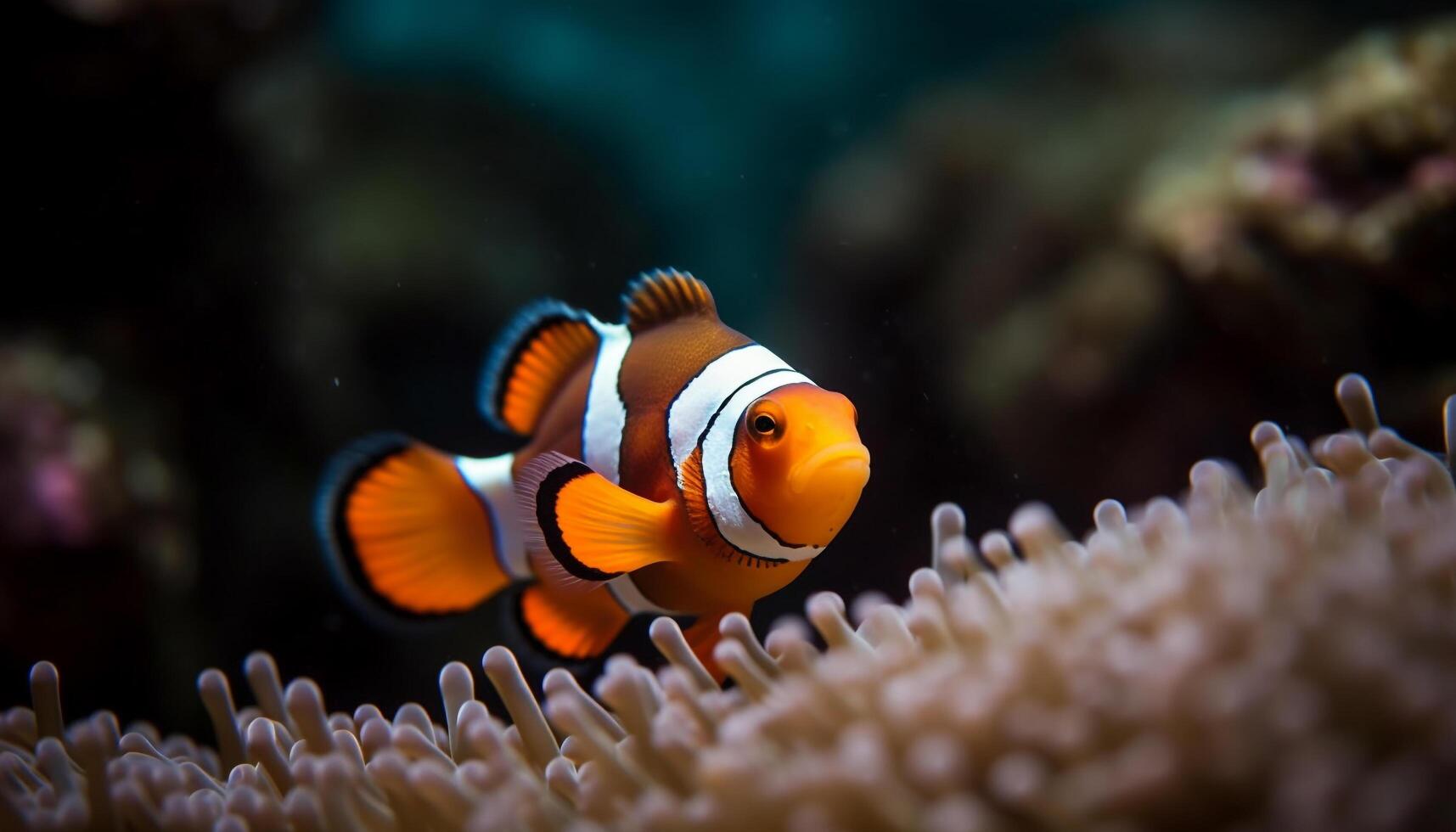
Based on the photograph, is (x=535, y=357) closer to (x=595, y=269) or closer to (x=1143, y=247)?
(x=595, y=269)

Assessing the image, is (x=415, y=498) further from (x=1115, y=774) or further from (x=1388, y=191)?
(x=1388, y=191)

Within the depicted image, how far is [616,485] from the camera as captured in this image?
1.33 m

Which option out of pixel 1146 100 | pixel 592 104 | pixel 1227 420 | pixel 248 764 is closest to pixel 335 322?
pixel 592 104

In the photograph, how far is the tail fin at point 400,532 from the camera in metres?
1.67

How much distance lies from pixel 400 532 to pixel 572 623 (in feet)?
1.19

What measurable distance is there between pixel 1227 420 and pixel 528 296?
250 cm

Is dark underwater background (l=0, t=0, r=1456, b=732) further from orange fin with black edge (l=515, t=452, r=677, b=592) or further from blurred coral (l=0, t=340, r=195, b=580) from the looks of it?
orange fin with black edge (l=515, t=452, r=677, b=592)

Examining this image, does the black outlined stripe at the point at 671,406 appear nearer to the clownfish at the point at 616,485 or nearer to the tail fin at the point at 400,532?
the clownfish at the point at 616,485

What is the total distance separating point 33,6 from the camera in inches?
110

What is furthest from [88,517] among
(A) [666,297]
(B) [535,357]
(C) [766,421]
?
(C) [766,421]

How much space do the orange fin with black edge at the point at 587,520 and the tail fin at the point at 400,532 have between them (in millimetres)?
394

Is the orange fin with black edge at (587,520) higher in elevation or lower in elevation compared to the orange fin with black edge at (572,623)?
higher

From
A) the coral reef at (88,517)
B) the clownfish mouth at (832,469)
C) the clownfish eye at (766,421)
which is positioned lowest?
the clownfish mouth at (832,469)

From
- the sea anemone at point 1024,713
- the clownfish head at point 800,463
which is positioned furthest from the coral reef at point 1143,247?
the sea anemone at point 1024,713
